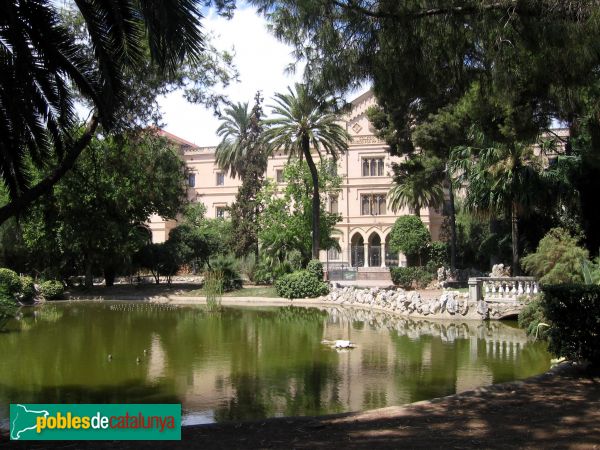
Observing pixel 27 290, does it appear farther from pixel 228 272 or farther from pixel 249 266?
pixel 249 266

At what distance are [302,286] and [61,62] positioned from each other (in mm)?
21124

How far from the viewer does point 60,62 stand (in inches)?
257

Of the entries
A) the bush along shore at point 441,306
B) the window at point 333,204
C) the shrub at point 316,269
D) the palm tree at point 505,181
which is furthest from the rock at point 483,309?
the window at point 333,204

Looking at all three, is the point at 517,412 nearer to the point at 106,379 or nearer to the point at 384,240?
the point at 106,379

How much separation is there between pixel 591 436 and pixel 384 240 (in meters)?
40.2

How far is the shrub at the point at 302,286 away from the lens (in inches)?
1059

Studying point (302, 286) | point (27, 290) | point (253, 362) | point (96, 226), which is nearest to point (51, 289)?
point (27, 290)

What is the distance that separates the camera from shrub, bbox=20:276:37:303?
25.8 metres

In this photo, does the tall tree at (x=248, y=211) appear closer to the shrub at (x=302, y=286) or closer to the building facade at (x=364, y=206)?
the building facade at (x=364, y=206)

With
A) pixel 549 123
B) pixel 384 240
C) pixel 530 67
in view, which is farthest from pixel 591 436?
pixel 384 240

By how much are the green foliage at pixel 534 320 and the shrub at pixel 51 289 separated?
2230cm

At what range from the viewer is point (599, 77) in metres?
7.24

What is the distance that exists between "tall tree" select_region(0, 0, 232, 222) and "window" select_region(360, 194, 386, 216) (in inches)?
1541

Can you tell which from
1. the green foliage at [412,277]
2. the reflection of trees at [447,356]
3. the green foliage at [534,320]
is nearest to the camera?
the reflection of trees at [447,356]
